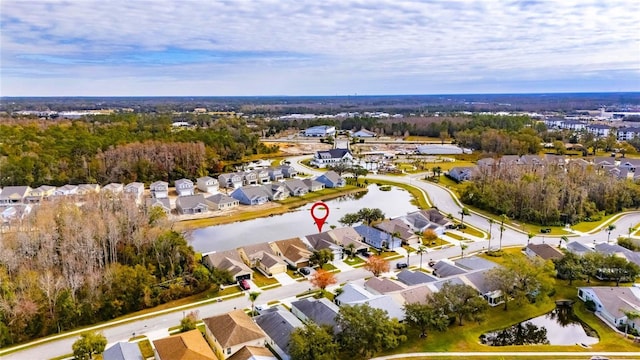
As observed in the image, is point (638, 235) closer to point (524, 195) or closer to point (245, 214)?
point (524, 195)

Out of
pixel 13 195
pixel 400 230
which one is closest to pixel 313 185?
pixel 400 230

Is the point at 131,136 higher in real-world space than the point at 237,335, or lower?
higher

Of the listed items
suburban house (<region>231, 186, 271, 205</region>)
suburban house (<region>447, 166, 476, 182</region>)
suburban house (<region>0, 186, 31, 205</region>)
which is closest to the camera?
suburban house (<region>0, 186, 31, 205</region>)

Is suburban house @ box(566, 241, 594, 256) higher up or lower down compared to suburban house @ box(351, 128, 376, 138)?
lower down

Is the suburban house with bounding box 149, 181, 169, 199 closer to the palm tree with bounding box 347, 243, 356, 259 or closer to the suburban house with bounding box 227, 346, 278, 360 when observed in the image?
the palm tree with bounding box 347, 243, 356, 259

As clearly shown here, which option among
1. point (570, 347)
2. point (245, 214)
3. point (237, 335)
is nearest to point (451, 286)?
point (570, 347)

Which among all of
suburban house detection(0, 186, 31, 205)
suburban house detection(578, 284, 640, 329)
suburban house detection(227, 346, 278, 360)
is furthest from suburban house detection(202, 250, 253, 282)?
suburban house detection(0, 186, 31, 205)

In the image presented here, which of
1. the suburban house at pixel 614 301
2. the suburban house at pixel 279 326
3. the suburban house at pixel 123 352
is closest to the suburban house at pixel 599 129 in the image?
the suburban house at pixel 614 301
